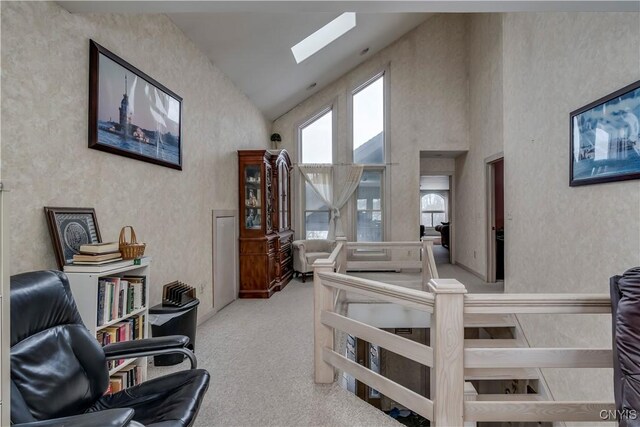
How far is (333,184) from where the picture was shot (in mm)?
6496

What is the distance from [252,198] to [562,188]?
373cm

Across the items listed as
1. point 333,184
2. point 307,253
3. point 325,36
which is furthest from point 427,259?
point 325,36

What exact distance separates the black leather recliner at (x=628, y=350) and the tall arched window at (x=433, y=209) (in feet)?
43.4

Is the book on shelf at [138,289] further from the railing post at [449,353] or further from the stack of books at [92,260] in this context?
the railing post at [449,353]

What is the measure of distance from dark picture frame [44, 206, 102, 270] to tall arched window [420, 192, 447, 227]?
13.5 metres

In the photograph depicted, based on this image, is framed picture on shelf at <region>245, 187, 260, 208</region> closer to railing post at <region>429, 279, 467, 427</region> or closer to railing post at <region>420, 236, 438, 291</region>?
railing post at <region>420, 236, 438, 291</region>

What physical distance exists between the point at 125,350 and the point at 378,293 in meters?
1.32

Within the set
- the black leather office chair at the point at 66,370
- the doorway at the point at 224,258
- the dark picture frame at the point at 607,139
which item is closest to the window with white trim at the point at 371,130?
the doorway at the point at 224,258

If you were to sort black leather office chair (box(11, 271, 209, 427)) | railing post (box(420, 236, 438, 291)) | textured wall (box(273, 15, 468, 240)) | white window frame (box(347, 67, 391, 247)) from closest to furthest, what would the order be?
black leather office chair (box(11, 271, 209, 427))
railing post (box(420, 236, 438, 291))
textured wall (box(273, 15, 468, 240))
white window frame (box(347, 67, 391, 247))

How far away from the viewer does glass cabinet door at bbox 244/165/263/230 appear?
4.64 metres

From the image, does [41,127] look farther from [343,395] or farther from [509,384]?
[509,384]

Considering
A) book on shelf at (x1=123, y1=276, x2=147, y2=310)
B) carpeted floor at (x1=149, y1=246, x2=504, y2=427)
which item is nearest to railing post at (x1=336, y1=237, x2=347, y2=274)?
carpeted floor at (x1=149, y1=246, x2=504, y2=427)

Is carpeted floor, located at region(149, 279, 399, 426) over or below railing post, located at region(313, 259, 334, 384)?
below

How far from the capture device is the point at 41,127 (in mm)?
1711
